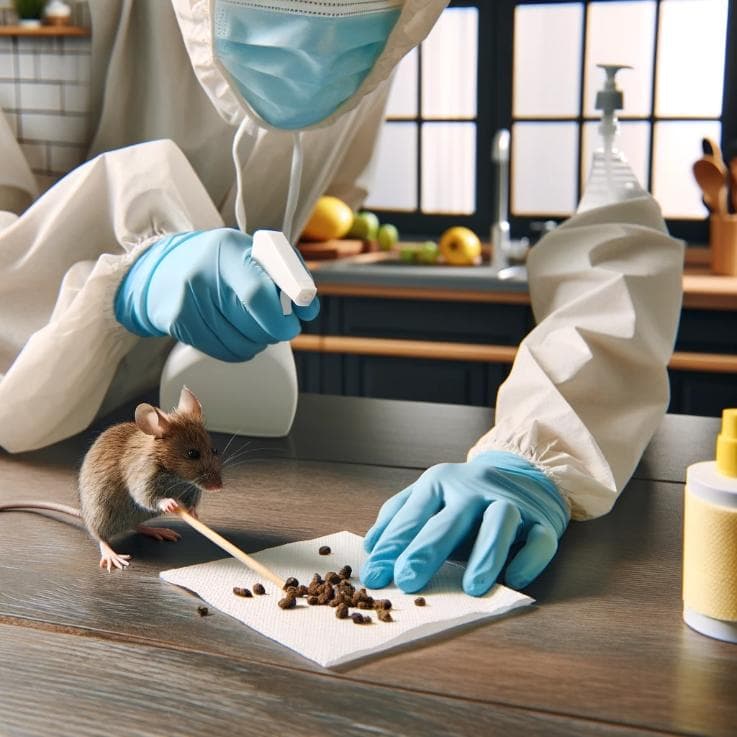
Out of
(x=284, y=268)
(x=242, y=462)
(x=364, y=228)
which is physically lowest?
(x=242, y=462)

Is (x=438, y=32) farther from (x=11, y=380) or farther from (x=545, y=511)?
(x=545, y=511)

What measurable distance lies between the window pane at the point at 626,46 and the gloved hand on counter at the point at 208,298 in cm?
207

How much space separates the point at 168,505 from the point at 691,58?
2498 millimetres

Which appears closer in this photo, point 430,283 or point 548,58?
point 430,283

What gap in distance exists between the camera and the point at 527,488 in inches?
39.0

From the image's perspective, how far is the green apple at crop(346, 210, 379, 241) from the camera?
3.07 metres

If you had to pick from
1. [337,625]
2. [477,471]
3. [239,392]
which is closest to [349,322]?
[239,392]

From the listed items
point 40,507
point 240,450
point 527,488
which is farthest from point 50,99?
point 527,488

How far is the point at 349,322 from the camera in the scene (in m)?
2.68

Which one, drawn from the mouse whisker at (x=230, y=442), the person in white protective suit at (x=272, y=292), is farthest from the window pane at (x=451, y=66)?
the mouse whisker at (x=230, y=442)

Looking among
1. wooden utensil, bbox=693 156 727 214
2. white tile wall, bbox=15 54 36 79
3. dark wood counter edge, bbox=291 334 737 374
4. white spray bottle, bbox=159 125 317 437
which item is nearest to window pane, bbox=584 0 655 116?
→ wooden utensil, bbox=693 156 727 214

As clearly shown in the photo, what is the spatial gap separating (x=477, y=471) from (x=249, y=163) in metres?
0.76

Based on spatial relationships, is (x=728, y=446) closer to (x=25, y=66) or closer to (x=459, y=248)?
(x=25, y=66)

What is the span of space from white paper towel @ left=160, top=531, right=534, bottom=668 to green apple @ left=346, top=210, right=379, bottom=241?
85.9 inches
